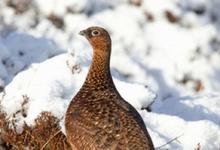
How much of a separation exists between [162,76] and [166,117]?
19.8ft

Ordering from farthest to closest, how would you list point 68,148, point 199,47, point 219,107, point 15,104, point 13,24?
point 199,47, point 13,24, point 219,107, point 15,104, point 68,148

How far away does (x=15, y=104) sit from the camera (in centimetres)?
682

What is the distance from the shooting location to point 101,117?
5.87 m

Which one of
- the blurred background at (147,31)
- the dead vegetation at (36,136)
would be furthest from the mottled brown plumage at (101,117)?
the blurred background at (147,31)

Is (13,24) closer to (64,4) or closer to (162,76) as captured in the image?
(64,4)

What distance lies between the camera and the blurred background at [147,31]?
42.9 ft

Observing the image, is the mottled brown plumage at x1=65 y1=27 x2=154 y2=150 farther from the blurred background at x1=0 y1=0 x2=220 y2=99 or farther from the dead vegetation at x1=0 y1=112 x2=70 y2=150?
the blurred background at x1=0 y1=0 x2=220 y2=99

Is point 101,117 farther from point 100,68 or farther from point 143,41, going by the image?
point 143,41

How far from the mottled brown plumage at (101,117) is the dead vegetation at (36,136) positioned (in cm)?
33

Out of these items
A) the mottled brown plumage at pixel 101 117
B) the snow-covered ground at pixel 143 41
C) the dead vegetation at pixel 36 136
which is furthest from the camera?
the snow-covered ground at pixel 143 41

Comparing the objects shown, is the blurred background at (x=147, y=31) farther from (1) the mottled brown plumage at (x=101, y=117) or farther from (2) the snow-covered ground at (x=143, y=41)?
(1) the mottled brown plumage at (x=101, y=117)

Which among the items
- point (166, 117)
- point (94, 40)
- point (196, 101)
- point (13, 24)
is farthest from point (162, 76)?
point (94, 40)

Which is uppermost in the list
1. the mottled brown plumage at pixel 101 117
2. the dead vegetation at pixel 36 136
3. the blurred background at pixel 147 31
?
the mottled brown plumage at pixel 101 117

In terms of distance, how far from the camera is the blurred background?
13.1m
